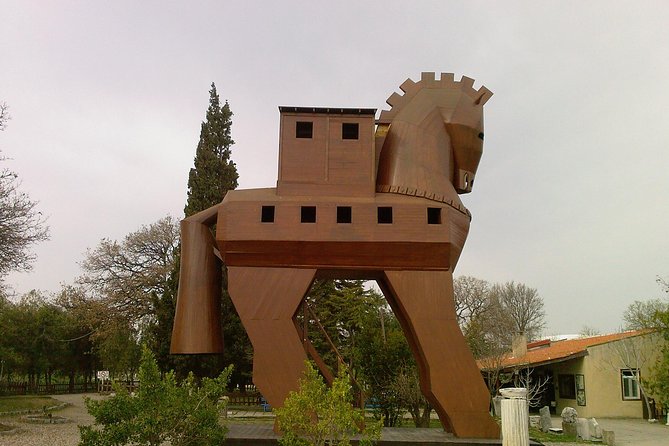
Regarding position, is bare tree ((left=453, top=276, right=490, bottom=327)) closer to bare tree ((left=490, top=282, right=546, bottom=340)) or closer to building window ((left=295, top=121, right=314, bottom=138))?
bare tree ((left=490, top=282, right=546, bottom=340))

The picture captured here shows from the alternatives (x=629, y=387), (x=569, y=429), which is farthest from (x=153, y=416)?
(x=629, y=387)

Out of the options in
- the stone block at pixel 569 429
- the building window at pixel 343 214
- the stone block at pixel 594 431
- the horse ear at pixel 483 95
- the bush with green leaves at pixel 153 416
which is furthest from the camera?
the stone block at pixel 569 429

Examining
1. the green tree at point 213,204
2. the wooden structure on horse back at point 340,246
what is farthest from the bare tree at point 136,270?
the wooden structure on horse back at point 340,246

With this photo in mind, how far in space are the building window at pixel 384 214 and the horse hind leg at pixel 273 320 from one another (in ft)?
5.80

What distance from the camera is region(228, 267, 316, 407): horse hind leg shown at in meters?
11.2

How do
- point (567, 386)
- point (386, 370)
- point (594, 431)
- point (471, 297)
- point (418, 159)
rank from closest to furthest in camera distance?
1. point (418, 159)
2. point (594, 431)
3. point (386, 370)
4. point (567, 386)
5. point (471, 297)

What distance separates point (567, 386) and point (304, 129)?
21.2 m

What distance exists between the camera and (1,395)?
1385 inches

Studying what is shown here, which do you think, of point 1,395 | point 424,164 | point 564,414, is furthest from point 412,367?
point 1,395

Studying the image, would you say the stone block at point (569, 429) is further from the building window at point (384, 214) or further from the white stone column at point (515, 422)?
the white stone column at point (515, 422)

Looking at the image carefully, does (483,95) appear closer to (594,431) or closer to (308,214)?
(308,214)

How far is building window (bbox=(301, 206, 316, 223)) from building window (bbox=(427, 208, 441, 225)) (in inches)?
92.6

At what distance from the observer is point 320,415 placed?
8227mm

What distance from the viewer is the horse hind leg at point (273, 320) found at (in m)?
11.2
